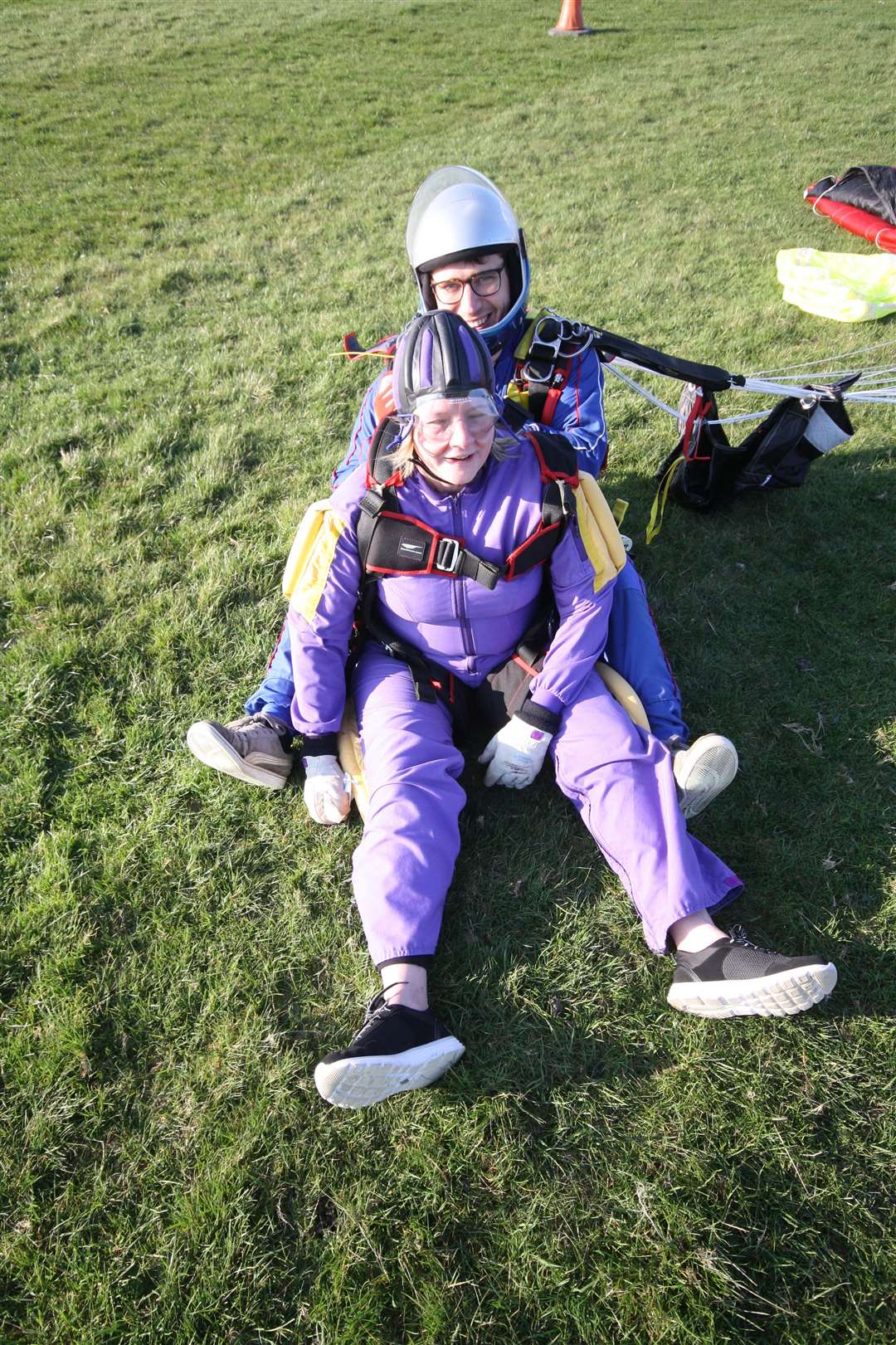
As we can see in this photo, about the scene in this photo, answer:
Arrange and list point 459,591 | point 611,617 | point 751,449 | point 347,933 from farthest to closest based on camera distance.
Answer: point 751,449, point 611,617, point 459,591, point 347,933

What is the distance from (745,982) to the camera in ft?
8.79

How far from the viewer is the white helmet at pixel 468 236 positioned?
3947mm

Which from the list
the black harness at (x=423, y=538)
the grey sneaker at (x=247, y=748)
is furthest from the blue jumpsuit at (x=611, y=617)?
the black harness at (x=423, y=538)

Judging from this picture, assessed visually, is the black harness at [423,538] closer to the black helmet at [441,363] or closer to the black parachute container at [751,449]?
the black helmet at [441,363]

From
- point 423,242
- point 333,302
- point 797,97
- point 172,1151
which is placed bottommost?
point 172,1151

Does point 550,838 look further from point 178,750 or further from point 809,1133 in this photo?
point 178,750

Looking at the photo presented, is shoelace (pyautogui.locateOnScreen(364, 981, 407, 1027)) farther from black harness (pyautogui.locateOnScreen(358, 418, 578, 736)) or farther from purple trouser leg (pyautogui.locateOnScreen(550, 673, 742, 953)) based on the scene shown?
black harness (pyautogui.locateOnScreen(358, 418, 578, 736))

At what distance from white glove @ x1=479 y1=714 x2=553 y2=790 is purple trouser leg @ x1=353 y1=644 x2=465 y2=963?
0.65 feet

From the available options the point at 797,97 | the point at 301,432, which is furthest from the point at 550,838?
the point at 797,97

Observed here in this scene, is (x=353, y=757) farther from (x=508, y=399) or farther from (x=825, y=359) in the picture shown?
(x=825, y=359)

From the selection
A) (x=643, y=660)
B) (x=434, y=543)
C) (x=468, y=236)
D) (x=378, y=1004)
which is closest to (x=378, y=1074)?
(x=378, y=1004)

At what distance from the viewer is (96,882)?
3.28 meters

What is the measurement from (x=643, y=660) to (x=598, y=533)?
71 cm

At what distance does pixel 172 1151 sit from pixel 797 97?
17.8 meters
